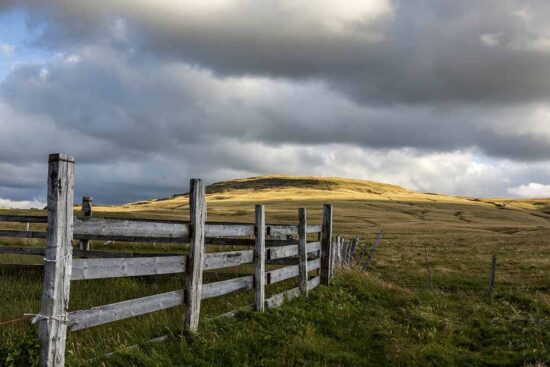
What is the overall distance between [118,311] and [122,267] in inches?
21.5

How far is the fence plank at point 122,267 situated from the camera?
5875 mm

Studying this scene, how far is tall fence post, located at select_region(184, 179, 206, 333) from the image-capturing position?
7820 millimetres

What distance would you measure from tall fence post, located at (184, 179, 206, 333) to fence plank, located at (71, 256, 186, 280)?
0.59 feet

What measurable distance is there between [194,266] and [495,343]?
6.00m

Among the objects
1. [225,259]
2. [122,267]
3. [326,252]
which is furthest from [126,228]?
[326,252]

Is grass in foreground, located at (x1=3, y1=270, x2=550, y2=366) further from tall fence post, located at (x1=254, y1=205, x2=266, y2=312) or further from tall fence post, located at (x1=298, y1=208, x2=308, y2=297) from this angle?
tall fence post, located at (x1=298, y1=208, x2=308, y2=297)

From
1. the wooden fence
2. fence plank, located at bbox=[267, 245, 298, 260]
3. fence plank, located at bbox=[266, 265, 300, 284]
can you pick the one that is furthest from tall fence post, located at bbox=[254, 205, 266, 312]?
fence plank, located at bbox=[267, 245, 298, 260]

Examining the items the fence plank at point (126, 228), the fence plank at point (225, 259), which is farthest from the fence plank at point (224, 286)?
the fence plank at point (126, 228)

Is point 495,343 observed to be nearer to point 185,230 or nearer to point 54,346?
point 185,230

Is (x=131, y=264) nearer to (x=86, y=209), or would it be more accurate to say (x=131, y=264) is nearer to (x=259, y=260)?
(x=259, y=260)

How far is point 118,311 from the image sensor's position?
21.2 feet

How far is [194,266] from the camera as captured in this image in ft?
25.8

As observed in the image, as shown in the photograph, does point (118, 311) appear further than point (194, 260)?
No

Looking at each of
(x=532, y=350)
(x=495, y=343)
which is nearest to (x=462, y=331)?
(x=495, y=343)
